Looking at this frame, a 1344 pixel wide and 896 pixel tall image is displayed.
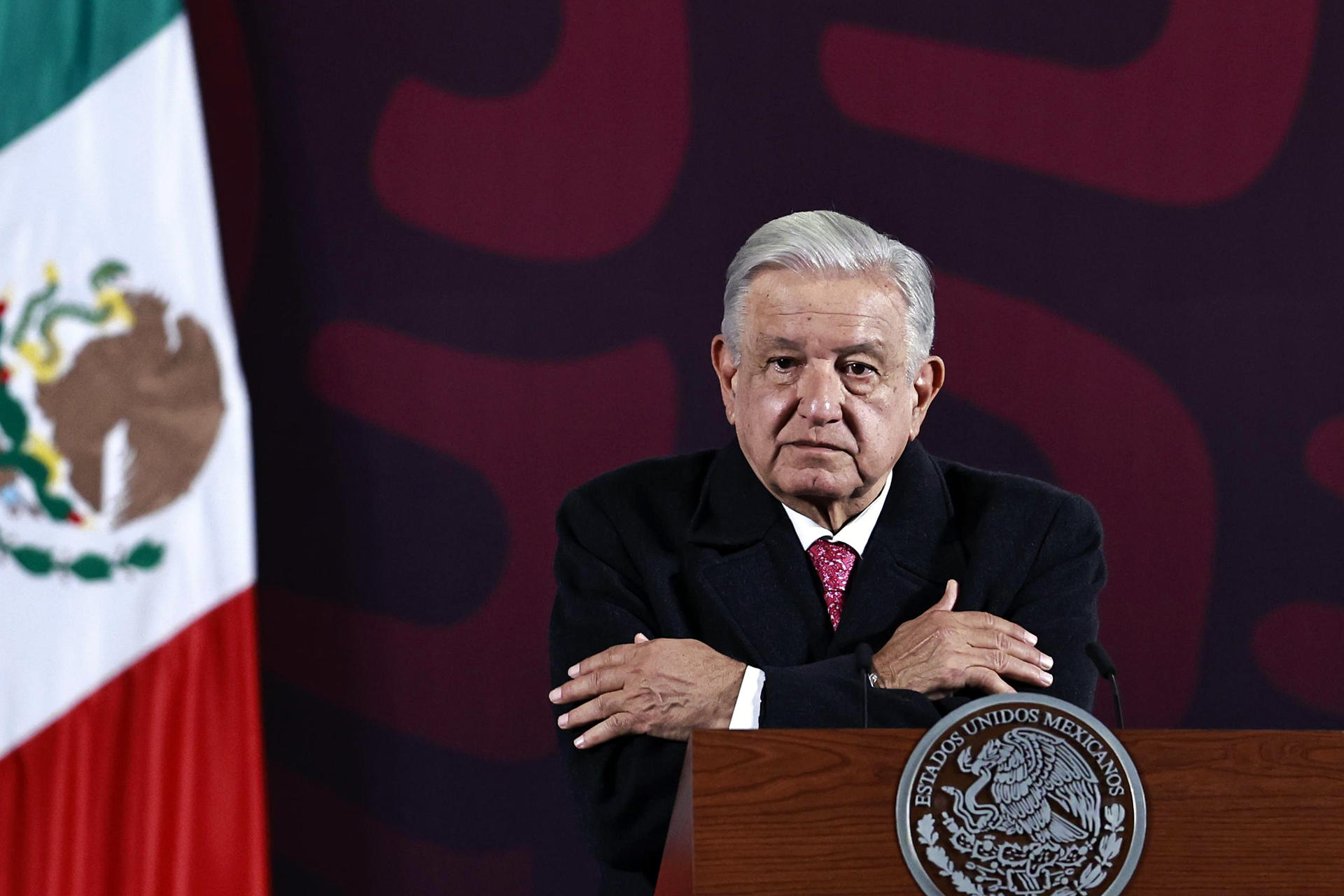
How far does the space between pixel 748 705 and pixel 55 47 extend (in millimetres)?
1843

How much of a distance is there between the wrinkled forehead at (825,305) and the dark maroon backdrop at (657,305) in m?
0.83

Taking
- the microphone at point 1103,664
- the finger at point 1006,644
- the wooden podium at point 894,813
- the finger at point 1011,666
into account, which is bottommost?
the wooden podium at point 894,813

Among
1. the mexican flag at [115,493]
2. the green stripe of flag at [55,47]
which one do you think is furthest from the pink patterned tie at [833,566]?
the green stripe of flag at [55,47]

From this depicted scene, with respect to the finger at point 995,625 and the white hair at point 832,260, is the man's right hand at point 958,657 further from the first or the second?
the white hair at point 832,260

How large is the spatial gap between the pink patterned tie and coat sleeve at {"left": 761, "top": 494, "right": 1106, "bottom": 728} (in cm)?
24

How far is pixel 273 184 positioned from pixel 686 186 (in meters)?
0.82

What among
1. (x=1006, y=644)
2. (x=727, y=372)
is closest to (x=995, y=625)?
(x=1006, y=644)

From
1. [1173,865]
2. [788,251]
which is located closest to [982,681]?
[1173,865]

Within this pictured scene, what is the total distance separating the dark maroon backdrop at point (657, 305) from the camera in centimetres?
295

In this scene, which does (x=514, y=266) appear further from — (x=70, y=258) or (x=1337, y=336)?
(x=1337, y=336)

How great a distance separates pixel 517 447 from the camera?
9.89 feet

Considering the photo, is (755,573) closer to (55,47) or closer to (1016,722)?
(1016,722)

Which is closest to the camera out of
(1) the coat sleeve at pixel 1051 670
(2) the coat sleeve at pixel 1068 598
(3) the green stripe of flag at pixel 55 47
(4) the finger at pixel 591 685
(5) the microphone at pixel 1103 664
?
(5) the microphone at pixel 1103 664

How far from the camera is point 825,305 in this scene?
7.23ft
